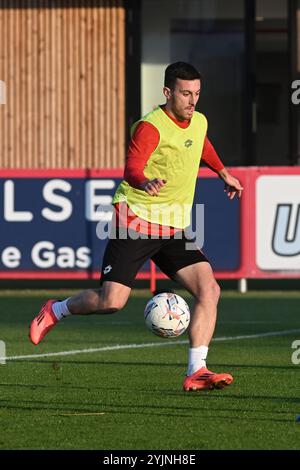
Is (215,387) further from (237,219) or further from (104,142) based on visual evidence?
(104,142)

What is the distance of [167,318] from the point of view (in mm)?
10719

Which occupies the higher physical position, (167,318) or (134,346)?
(167,318)

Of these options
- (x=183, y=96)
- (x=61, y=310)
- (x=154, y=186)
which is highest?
(x=183, y=96)

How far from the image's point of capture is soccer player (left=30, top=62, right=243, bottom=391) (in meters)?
10.4

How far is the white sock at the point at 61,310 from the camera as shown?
11.0 meters

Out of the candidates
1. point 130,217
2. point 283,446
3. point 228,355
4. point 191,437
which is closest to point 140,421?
point 191,437

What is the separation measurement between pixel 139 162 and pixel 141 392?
1.62 m

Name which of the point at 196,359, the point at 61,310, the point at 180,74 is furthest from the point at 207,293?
the point at 180,74

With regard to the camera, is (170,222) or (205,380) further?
(170,222)

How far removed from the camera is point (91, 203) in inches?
814

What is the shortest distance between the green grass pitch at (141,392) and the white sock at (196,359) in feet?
0.60

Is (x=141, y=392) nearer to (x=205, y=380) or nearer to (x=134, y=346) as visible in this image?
(x=205, y=380)

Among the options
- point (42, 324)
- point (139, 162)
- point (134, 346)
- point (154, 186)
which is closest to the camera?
point (154, 186)

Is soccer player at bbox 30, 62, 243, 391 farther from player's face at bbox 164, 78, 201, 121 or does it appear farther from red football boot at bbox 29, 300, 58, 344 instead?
red football boot at bbox 29, 300, 58, 344
